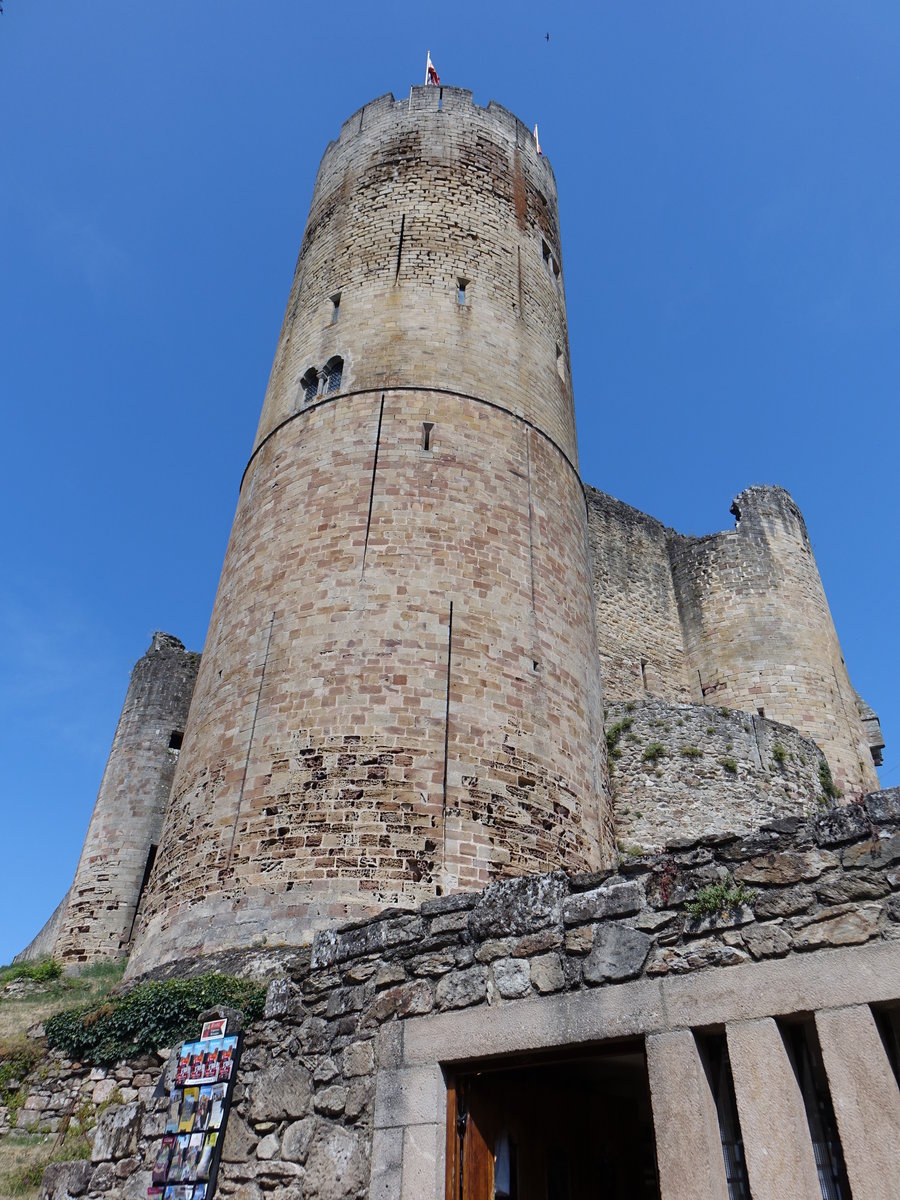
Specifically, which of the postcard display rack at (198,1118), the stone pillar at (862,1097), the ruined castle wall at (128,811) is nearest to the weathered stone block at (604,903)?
the stone pillar at (862,1097)

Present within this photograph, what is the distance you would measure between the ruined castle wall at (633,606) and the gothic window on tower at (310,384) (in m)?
8.24

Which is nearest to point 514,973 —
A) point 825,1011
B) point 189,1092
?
point 825,1011

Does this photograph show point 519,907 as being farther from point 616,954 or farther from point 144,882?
point 144,882

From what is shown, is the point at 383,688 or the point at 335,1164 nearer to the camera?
the point at 335,1164

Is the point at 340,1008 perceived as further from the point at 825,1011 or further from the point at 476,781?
the point at 476,781

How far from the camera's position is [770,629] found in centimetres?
2117

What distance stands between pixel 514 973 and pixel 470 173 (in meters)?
14.6

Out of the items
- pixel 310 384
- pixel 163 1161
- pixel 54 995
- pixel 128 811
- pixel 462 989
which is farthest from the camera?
pixel 128 811

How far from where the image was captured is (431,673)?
10875 millimetres

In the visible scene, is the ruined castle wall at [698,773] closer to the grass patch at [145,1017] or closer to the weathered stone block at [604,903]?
the grass patch at [145,1017]

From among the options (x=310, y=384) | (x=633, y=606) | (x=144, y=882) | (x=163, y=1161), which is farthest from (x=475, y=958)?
(x=633, y=606)

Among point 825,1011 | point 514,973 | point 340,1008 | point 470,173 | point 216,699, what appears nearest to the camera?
point 825,1011

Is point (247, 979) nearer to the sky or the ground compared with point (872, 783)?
nearer to the ground

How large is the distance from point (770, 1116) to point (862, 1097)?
399 mm
